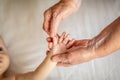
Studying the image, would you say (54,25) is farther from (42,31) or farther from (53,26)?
(42,31)

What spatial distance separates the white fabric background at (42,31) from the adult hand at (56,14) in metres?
0.21

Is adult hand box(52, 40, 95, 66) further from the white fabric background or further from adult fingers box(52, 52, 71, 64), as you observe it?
the white fabric background

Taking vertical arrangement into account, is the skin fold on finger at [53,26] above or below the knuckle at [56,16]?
below

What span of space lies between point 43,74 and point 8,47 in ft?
0.80

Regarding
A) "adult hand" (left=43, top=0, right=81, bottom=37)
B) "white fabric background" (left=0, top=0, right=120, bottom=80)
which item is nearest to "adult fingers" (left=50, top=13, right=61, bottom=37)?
"adult hand" (left=43, top=0, right=81, bottom=37)

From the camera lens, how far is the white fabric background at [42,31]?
97 centimetres

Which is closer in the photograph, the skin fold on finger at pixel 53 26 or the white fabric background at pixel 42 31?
the skin fold on finger at pixel 53 26

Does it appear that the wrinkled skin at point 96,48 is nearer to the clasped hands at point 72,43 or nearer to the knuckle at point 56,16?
the clasped hands at point 72,43

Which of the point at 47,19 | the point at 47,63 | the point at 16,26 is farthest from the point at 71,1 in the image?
the point at 16,26

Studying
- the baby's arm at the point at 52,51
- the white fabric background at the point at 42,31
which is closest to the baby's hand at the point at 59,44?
the baby's arm at the point at 52,51

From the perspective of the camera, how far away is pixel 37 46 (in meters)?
1.00

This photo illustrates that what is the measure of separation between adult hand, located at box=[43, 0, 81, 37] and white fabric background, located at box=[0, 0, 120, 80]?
215 mm

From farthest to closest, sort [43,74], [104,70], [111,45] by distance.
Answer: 1. [104,70]
2. [43,74]
3. [111,45]

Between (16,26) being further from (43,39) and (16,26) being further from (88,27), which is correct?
(88,27)
